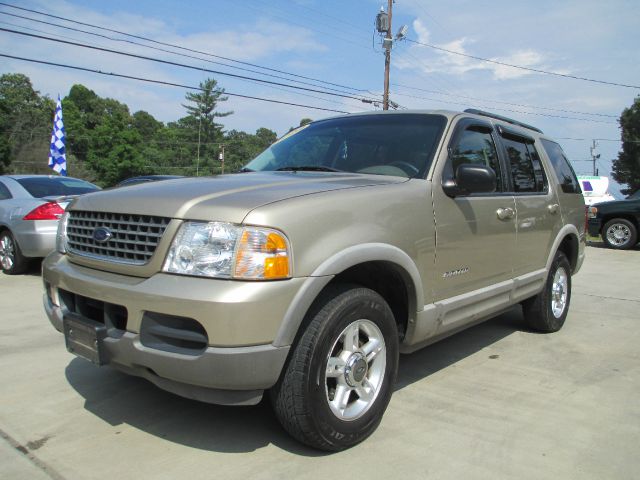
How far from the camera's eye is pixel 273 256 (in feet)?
7.45

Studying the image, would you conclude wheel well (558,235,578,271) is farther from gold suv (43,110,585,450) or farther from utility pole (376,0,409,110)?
utility pole (376,0,409,110)

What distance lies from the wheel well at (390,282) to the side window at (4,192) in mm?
6631

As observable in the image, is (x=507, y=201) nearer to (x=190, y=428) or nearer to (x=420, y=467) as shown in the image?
(x=420, y=467)

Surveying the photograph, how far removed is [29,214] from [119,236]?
17.6 ft

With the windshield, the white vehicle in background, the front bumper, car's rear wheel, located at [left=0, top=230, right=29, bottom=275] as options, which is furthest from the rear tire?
the white vehicle in background

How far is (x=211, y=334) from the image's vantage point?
7.19 ft

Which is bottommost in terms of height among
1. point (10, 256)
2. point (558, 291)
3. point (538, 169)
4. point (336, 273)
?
point (10, 256)

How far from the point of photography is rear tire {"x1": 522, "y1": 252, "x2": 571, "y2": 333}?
4.75 m

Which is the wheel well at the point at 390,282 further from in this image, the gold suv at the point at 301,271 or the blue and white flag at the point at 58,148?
the blue and white flag at the point at 58,148

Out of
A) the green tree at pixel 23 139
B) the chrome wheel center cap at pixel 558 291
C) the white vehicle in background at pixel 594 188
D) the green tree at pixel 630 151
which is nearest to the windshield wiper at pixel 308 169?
the chrome wheel center cap at pixel 558 291

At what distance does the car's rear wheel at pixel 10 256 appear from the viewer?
24.0 feet

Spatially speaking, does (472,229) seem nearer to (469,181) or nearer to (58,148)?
(469,181)

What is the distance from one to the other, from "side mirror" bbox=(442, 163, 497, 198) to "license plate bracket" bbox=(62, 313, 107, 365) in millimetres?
2083

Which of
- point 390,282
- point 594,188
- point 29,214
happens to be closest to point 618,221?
point 390,282
